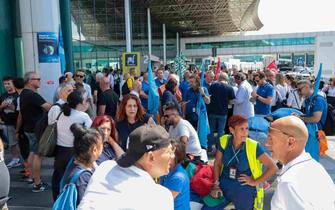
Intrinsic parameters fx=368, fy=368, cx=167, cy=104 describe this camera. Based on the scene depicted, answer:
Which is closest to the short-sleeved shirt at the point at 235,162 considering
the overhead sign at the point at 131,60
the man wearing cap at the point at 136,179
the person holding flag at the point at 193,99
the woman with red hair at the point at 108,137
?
the woman with red hair at the point at 108,137

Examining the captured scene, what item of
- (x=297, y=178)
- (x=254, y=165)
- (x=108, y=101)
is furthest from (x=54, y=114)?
(x=297, y=178)

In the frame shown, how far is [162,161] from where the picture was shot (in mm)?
1727

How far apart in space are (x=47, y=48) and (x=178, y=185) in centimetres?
844

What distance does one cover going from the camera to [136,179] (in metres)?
1.57

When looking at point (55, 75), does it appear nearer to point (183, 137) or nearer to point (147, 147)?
point (183, 137)

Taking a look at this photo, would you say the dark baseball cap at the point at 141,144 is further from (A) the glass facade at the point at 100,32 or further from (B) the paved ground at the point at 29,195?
(A) the glass facade at the point at 100,32

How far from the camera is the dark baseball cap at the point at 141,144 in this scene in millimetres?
1650

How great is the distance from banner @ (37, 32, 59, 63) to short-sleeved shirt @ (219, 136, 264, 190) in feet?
25.3

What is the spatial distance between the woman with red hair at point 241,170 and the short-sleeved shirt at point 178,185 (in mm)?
864

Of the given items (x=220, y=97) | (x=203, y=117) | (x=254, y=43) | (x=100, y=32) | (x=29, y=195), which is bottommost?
(x=29, y=195)

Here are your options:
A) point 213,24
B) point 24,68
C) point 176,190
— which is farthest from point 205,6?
point 176,190

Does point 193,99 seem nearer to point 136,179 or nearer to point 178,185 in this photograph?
point 178,185

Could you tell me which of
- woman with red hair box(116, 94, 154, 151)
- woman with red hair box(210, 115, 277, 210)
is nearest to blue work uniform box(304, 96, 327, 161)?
woman with red hair box(210, 115, 277, 210)

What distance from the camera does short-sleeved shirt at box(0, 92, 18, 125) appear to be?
6.69 m
